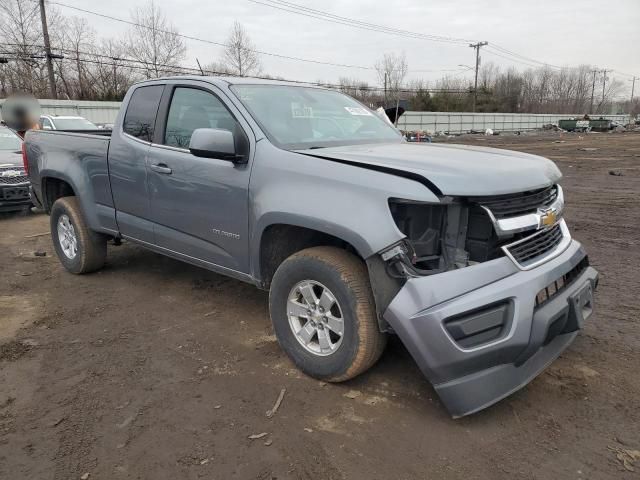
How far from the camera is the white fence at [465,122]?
151 feet

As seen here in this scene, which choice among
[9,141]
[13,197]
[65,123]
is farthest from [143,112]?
[65,123]

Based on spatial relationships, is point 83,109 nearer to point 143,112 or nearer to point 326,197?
point 143,112

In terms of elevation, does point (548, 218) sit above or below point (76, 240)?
above

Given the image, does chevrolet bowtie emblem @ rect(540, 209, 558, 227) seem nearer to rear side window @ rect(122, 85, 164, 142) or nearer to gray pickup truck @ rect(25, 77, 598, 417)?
gray pickup truck @ rect(25, 77, 598, 417)

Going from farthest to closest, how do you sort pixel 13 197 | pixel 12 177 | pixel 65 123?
pixel 65 123 → pixel 13 197 → pixel 12 177

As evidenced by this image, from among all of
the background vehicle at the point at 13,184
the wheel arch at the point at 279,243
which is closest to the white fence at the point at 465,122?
the background vehicle at the point at 13,184

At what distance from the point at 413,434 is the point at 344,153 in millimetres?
1718

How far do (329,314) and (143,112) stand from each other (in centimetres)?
271

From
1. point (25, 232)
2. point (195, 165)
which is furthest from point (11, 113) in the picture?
point (195, 165)

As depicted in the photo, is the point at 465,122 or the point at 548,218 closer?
the point at 548,218

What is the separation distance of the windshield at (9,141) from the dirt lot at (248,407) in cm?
660

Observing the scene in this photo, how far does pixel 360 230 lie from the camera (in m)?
2.74

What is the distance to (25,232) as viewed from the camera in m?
8.12

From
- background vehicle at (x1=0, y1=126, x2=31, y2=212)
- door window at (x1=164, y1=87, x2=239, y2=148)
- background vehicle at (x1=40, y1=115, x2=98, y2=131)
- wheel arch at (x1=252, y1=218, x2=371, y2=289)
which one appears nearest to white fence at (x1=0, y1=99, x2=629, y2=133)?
background vehicle at (x1=40, y1=115, x2=98, y2=131)
